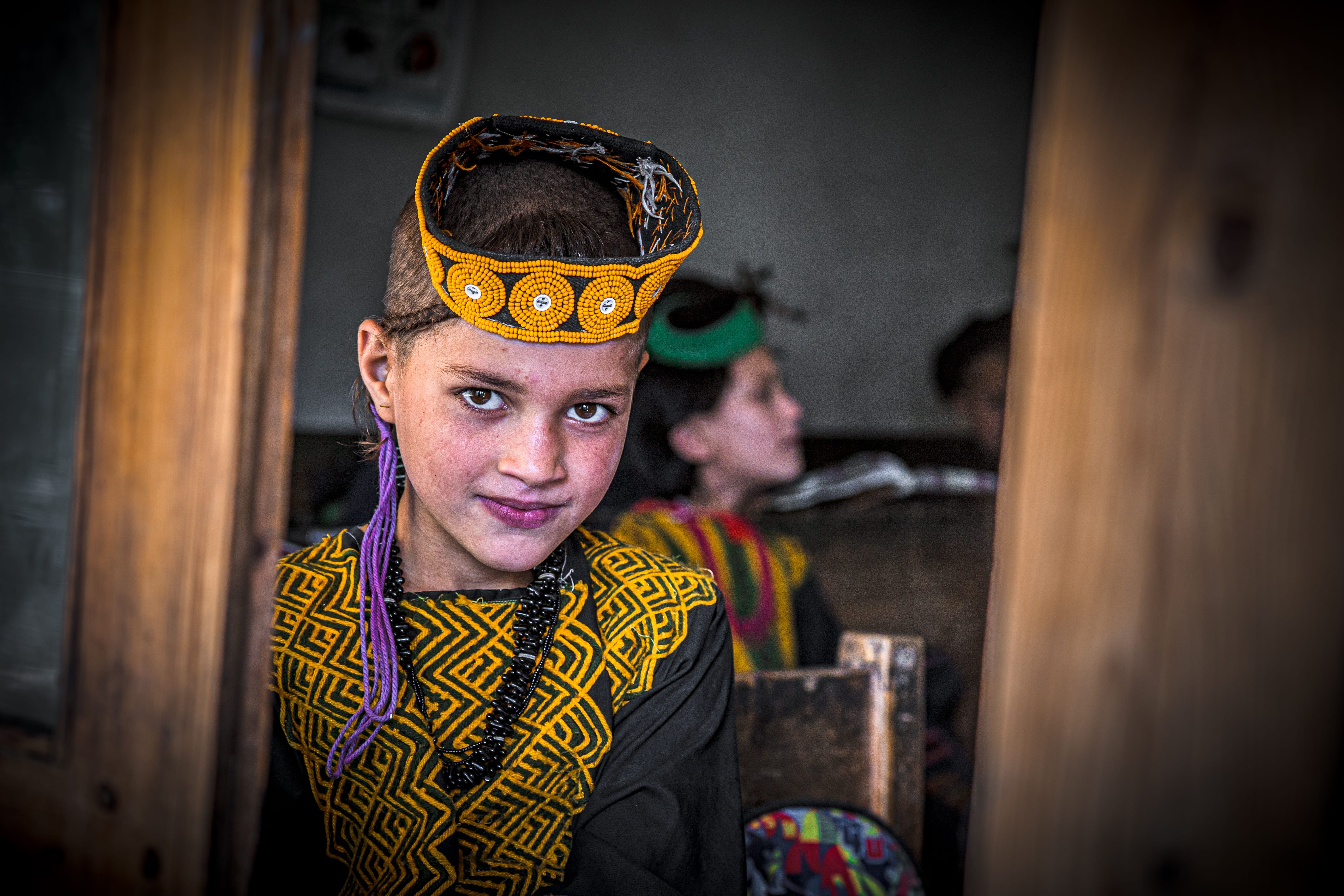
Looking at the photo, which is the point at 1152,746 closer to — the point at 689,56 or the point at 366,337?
the point at 366,337

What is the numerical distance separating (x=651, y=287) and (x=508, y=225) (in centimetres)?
18

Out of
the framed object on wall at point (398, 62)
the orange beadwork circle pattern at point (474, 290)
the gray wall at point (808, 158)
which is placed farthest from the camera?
the gray wall at point (808, 158)

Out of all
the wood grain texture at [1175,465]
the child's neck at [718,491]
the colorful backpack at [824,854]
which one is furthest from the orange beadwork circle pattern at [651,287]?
the child's neck at [718,491]

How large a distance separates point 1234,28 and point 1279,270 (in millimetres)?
159

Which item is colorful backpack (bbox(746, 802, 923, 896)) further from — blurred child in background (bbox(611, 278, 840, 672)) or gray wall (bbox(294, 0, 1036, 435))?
gray wall (bbox(294, 0, 1036, 435))

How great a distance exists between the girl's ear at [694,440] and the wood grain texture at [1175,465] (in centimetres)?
190

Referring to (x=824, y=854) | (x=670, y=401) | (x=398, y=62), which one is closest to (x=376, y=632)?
(x=824, y=854)

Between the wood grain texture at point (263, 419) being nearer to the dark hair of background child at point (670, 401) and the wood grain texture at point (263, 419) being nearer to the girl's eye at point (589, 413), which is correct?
the girl's eye at point (589, 413)

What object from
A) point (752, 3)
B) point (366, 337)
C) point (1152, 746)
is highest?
point (752, 3)

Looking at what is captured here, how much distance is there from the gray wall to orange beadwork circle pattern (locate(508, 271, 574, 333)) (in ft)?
8.86

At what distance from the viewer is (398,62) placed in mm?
3352

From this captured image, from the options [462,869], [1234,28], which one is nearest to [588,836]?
[462,869]

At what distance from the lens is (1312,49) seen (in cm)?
58

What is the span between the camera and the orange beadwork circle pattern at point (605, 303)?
3.25 feet
